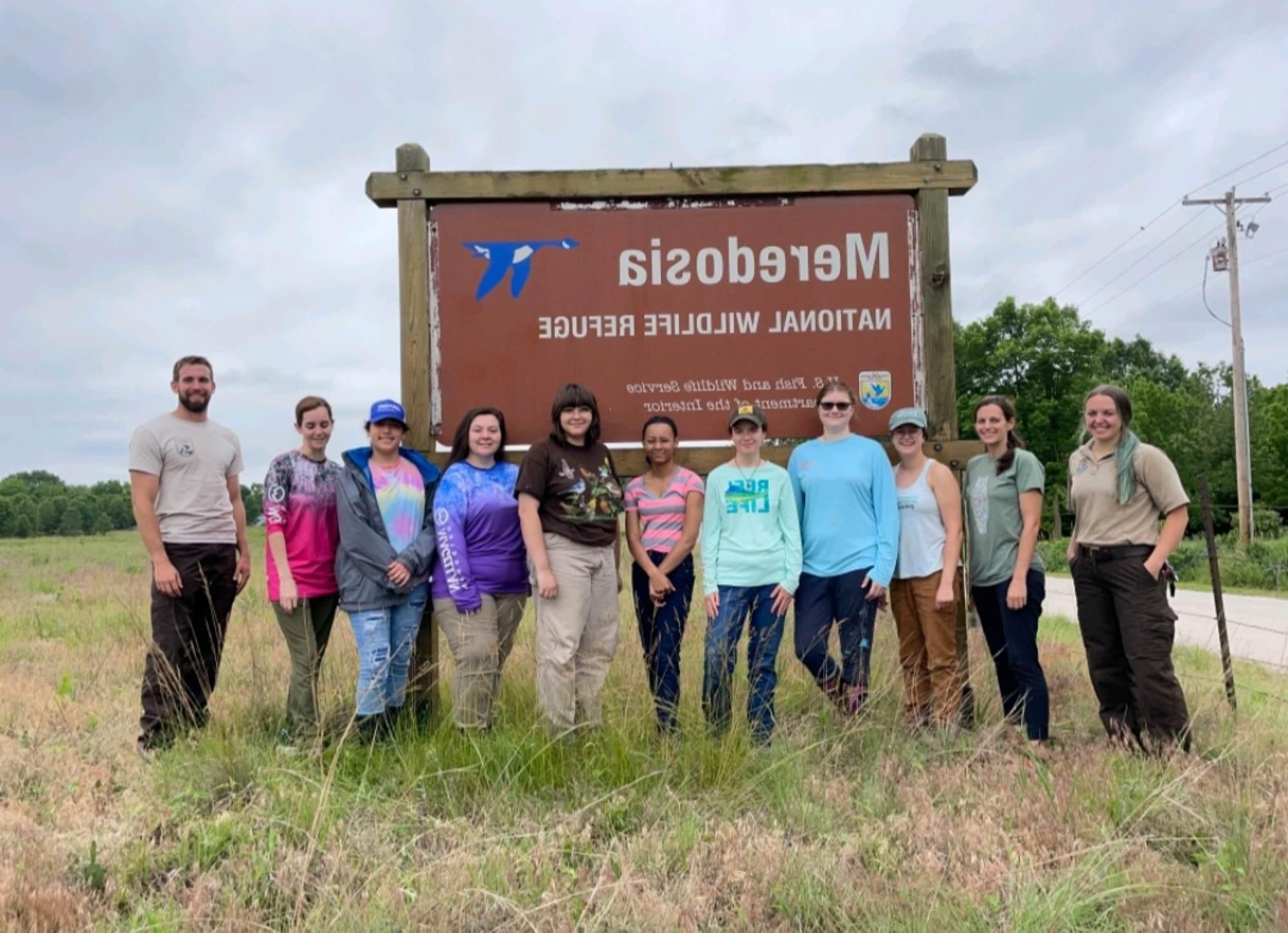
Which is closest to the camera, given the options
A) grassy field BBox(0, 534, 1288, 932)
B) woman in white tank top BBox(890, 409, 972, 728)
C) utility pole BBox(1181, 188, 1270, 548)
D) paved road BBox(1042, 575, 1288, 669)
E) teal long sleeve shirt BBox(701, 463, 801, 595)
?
grassy field BBox(0, 534, 1288, 932)

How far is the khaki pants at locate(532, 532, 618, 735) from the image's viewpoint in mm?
4578

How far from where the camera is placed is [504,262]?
226 inches

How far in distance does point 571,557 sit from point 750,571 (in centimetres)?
98

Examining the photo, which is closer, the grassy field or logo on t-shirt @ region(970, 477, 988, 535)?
the grassy field

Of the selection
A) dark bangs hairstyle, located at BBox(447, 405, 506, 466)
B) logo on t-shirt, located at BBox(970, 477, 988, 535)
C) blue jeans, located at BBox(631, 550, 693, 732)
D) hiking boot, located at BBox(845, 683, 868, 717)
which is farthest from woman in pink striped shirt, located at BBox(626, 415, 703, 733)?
logo on t-shirt, located at BBox(970, 477, 988, 535)

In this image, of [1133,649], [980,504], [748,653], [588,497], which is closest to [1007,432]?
[980,504]

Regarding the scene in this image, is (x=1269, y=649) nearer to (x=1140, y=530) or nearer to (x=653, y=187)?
(x=1140, y=530)

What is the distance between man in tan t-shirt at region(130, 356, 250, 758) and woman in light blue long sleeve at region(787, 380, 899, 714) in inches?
129

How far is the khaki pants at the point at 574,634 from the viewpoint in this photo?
458 cm

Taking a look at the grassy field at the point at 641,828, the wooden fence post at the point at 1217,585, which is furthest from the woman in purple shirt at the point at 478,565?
the wooden fence post at the point at 1217,585

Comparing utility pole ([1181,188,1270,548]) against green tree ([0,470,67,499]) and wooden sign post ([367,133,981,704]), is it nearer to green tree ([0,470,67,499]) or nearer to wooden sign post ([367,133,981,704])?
wooden sign post ([367,133,981,704])

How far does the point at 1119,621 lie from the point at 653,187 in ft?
12.5

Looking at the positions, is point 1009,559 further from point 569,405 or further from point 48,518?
point 48,518

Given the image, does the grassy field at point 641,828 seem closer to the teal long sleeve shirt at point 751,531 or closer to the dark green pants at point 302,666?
the dark green pants at point 302,666
